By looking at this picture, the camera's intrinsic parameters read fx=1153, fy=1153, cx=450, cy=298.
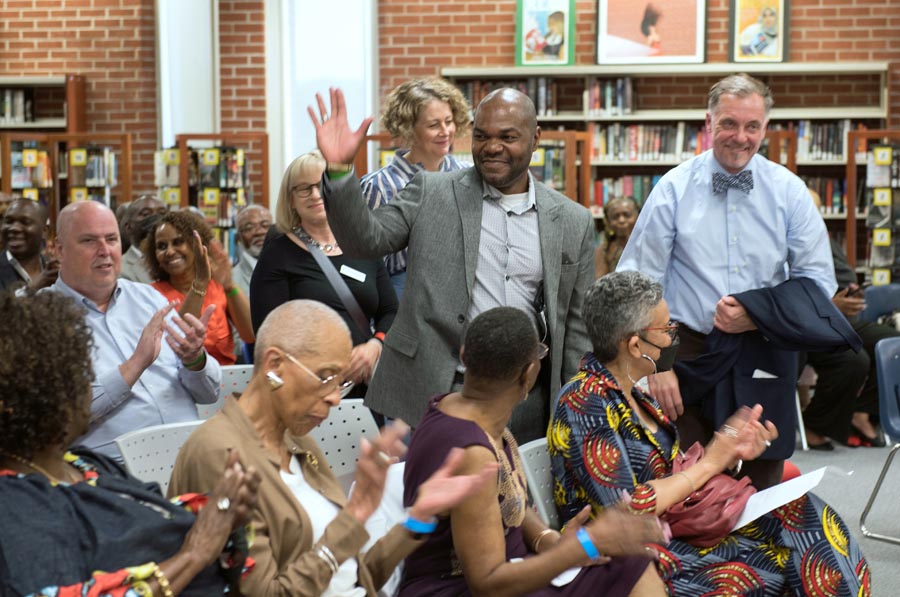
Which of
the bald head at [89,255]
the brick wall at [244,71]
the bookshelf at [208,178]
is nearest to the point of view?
the bald head at [89,255]

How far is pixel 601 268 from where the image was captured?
7.26m

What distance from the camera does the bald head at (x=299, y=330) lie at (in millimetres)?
2152

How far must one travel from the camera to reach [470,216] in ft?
9.40

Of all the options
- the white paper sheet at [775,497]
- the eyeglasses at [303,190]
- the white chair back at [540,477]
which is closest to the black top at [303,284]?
the eyeglasses at [303,190]

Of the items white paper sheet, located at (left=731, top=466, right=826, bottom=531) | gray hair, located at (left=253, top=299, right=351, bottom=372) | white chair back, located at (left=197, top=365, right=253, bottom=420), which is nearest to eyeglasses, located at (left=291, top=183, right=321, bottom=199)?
white chair back, located at (left=197, top=365, right=253, bottom=420)

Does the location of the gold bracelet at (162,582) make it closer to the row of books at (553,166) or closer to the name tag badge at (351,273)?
the name tag badge at (351,273)

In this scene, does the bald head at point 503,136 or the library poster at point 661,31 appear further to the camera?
the library poster at point 661,31

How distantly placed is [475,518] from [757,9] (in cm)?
805

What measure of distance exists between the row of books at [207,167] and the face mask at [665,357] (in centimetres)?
614

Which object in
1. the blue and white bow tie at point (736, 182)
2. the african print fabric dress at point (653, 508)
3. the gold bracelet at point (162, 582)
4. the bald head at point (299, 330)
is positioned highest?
the blue and white bow tie at point (736, 182)

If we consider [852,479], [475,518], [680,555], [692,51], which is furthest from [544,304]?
[692,51]

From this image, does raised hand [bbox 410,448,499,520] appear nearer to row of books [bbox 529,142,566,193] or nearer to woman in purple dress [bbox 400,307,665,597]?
woman in purple dress [bbox 400,307,665,597]

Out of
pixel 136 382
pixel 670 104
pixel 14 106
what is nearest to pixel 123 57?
pixel 14 106

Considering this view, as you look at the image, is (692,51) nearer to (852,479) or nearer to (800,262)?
(852,479)
